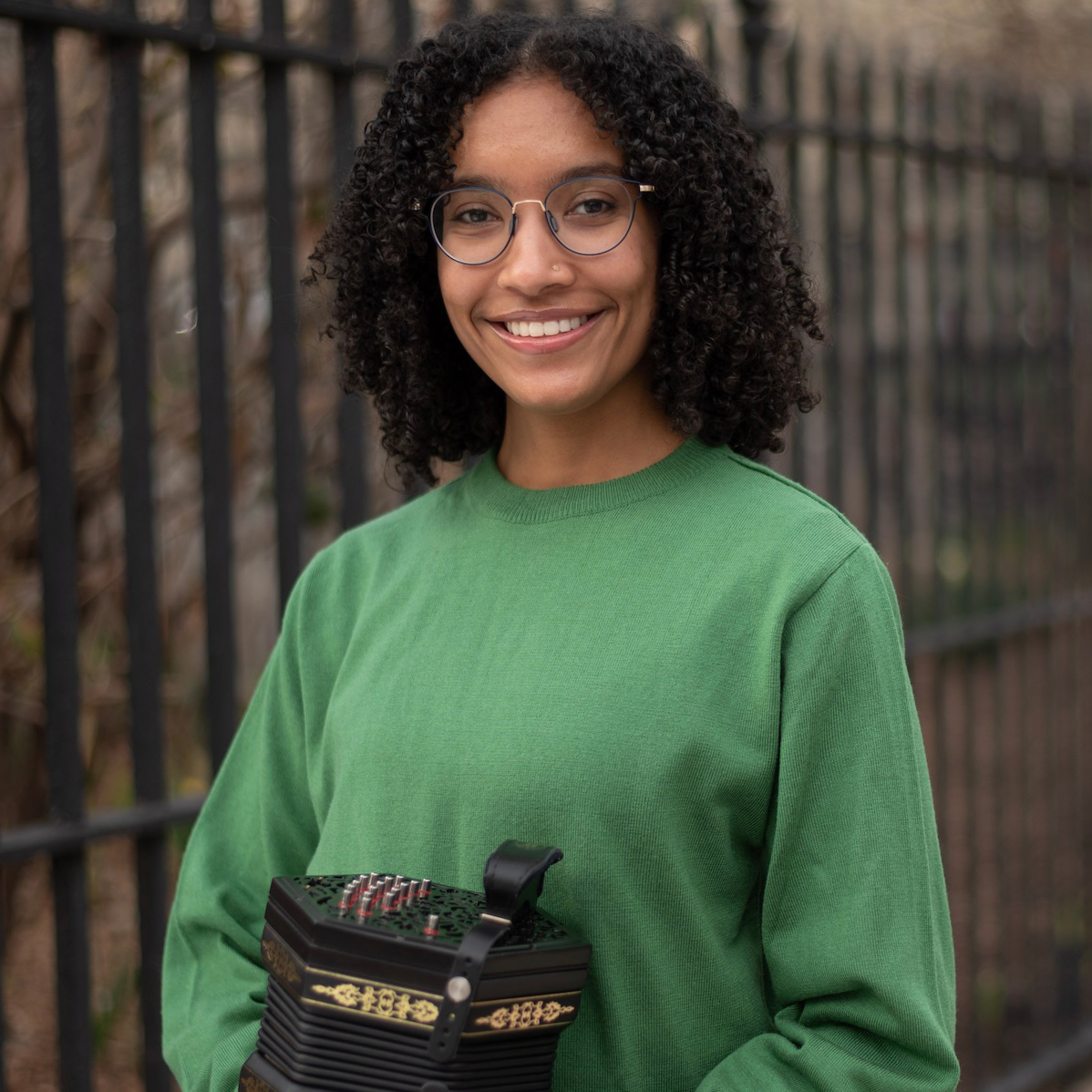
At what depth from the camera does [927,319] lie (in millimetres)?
4176

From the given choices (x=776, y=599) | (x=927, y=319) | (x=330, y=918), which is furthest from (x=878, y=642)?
(x=927, y=319)

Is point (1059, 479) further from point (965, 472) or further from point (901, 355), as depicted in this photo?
point (901, 355)

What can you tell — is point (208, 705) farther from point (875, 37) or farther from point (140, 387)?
point (875, 37)

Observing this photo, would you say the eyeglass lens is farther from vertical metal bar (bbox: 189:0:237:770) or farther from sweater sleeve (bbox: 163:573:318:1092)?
vertical metal bar (bbox: 189:0:237:770)

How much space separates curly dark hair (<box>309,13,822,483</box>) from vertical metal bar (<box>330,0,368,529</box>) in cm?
95

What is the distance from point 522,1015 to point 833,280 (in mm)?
2803

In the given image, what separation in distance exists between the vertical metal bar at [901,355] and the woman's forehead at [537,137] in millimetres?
2538

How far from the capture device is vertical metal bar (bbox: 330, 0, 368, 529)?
9.05 feet

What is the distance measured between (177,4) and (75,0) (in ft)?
1.67

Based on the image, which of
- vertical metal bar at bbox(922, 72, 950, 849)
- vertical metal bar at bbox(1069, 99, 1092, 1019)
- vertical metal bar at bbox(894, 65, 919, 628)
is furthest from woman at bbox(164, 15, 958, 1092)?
vertical metal bar at bbox(1069, 99, 1092, 1019)

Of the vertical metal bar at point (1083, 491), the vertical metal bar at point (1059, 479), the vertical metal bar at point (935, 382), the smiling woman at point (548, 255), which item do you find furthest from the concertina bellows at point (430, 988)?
the vertical metal bar at point (1083, 491)

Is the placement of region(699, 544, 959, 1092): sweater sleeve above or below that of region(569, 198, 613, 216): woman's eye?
below

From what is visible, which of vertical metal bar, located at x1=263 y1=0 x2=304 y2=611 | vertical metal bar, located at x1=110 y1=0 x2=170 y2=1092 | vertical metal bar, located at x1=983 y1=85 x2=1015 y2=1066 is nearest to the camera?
vertical metal bar, located at x1=110 y1=0 x2=170 y2=1092

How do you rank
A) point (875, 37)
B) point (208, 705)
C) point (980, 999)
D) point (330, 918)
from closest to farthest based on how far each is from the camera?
point (330, 918), point (208, 705), point (980, 999), point (875, 37)
